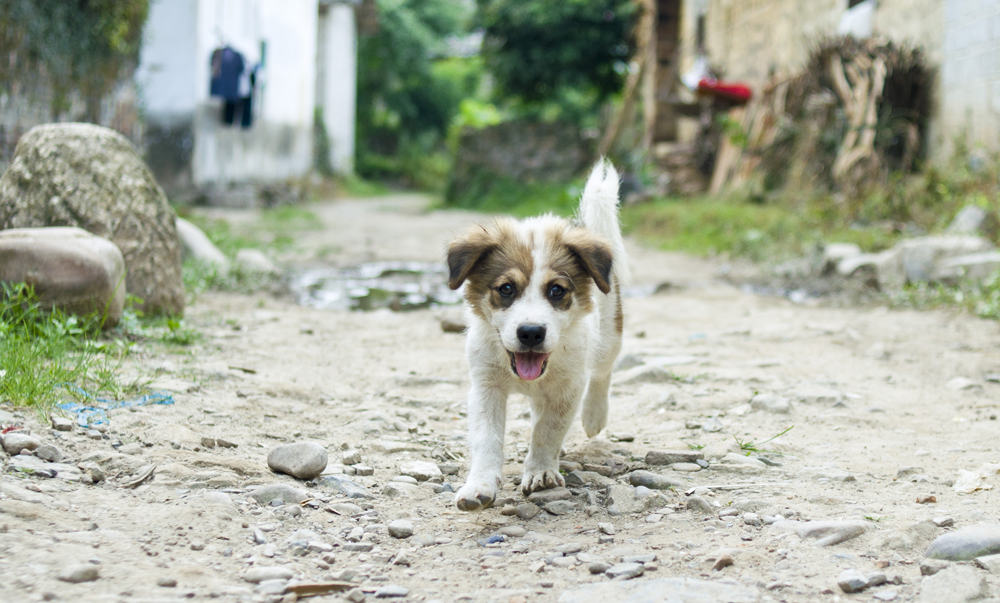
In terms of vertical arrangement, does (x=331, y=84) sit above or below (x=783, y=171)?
above

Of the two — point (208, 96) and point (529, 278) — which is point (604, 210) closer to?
point (529, 278)

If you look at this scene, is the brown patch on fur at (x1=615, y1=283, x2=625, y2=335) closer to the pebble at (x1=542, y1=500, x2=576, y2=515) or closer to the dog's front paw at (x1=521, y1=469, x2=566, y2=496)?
the dog's front paw at (x1=521, y1=469, x2=566, y2=496)

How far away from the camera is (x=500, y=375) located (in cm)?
331

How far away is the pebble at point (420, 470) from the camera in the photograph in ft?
10.9

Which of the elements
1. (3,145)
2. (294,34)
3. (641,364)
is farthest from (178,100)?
(641,364)

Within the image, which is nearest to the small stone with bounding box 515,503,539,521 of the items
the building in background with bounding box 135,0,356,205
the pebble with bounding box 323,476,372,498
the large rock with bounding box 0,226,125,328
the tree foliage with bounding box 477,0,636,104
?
the pebble with bounding box 323,476,372,498

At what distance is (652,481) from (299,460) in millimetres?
1364

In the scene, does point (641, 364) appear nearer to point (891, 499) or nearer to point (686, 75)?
point (891, 499)

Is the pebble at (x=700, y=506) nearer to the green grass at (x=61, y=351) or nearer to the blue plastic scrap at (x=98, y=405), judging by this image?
the blue plastic scrap at (x=98, y=405)

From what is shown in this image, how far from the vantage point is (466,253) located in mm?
3357

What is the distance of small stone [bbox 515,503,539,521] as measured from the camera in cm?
300

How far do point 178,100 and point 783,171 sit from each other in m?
9.66

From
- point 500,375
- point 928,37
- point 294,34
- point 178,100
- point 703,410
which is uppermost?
point 294,34

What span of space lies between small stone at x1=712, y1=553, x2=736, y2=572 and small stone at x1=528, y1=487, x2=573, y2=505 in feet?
2.68
